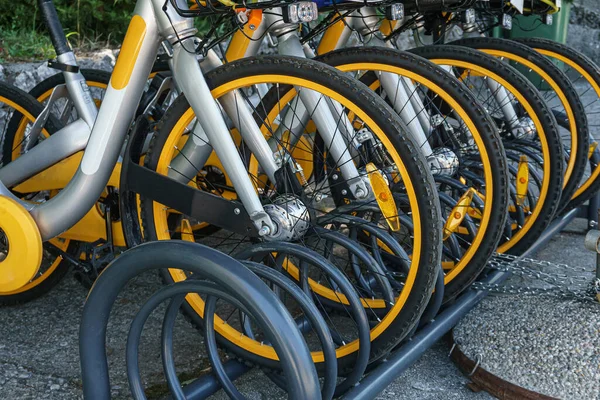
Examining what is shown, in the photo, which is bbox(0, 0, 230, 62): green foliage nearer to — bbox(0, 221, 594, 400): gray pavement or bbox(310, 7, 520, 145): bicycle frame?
bbox(0, 221, 594, 400): gray pavement

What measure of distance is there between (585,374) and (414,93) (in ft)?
4.10

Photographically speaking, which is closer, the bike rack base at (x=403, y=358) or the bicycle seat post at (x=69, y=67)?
the bike rack base at (x=403, y=358)

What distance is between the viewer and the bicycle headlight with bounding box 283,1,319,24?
2191mm

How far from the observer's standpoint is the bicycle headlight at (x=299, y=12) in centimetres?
219

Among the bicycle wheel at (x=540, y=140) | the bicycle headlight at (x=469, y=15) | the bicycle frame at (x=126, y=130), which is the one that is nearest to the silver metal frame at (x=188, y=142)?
the bicycle frame at (x=126, y=130)

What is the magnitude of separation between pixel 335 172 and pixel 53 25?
3.86ft

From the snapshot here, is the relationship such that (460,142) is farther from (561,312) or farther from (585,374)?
(585,374)

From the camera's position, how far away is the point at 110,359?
276cm

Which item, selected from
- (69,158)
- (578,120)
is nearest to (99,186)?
(69,158)

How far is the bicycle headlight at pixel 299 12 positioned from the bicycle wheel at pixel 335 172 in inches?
4.7

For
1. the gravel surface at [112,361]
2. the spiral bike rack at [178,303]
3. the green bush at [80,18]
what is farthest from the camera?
the green bush at [80,18]

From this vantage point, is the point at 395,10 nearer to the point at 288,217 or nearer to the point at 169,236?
the point at 288,217

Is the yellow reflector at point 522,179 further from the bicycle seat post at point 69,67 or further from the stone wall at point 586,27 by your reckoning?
the stone wall at point 586,27

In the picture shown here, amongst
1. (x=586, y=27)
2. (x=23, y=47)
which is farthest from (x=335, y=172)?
(x=586, y=27)
